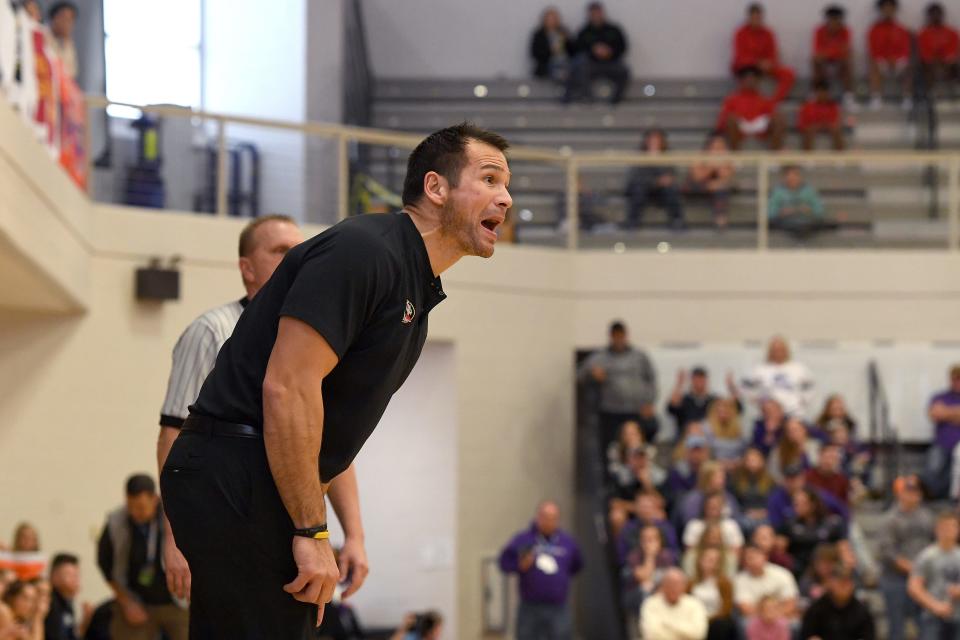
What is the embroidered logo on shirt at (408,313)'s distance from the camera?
10.4 feet

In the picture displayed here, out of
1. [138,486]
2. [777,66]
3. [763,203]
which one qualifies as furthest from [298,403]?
[777,66]

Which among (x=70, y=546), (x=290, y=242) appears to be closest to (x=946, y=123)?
(x=70, y=546)

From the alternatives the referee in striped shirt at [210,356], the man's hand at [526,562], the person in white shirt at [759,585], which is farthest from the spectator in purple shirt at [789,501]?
the referee in striped shirt at [210,356]

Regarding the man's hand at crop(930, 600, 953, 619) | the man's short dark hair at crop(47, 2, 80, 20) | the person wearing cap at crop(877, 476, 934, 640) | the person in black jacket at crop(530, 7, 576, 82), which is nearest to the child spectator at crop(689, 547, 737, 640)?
the person wearing cap at crop(877, 476, 934, 640)

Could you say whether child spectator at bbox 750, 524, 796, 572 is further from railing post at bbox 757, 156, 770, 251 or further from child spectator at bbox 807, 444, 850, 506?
railing post at bbox 757, 156, 770, 251

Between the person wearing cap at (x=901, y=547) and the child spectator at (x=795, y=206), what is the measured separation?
150 inches

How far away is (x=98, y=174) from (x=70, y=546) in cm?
303

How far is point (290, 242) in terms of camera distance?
4332 mm

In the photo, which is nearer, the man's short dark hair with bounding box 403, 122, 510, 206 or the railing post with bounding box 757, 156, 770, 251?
the man's short dark hair with bounding box 403, 122, 510, 206

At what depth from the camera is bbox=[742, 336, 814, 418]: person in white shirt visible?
1433 cm

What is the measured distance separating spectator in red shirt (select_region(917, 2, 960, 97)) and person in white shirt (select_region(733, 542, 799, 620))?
7.91m

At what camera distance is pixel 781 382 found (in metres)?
14.4

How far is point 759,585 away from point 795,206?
16.6 ft

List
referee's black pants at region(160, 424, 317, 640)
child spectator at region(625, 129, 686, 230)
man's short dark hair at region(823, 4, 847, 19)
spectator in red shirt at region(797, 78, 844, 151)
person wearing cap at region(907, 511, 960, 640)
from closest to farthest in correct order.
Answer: referee's black pants at region(160, 424, 317, 640) < person wearing cap at region(907, 511, 960, 640) < child spectator at region(625, 129, 686, 230) < spectator in red shirt at region(797, 78, 844, 151) < man's short dark hair at region(823, 4, 847, 19)
